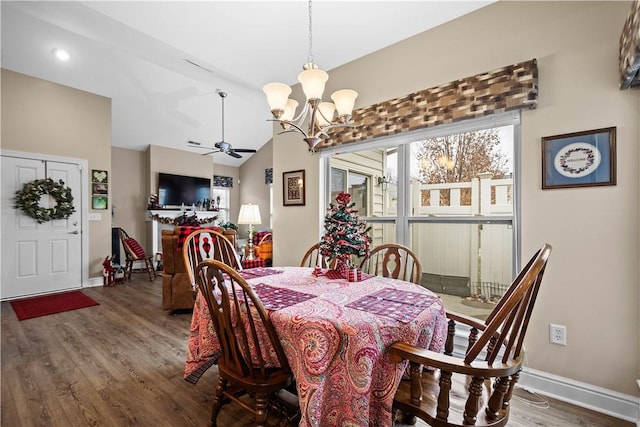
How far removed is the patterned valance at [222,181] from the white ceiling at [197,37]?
11.5 feet

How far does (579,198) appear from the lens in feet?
6.24

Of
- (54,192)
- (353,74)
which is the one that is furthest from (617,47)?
(54,192)

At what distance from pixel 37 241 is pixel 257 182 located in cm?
502

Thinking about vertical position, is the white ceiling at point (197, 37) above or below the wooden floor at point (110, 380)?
above

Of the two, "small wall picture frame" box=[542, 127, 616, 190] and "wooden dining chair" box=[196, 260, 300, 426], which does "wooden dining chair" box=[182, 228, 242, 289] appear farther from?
"small wall picture frame" box=[542, 127, 616, 190]

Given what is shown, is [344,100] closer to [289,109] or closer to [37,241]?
[289,109]

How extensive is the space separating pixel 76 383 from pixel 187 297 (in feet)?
4.74

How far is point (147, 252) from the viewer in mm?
6816

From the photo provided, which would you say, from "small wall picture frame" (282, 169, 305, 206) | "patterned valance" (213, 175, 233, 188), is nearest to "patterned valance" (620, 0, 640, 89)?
"small wall picture frame" (282, 169, 305, 206)

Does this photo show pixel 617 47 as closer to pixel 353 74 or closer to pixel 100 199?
pixel 353 74

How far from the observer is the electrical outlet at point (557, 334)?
6.40 feet

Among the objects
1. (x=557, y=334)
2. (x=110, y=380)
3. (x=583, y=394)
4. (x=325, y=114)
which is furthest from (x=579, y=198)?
(x=110, y=380)

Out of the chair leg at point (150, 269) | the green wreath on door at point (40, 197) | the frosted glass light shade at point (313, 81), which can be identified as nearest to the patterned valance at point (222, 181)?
the chair leg at point (150, 269)

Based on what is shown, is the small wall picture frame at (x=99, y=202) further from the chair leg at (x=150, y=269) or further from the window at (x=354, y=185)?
the window at (x=354, y=185)
